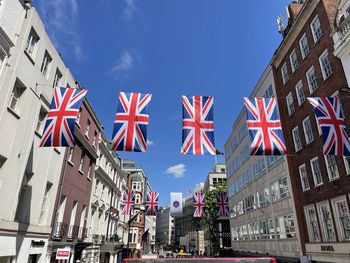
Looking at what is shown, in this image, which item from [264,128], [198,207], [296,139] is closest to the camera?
[264,128]

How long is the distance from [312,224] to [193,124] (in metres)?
14.6

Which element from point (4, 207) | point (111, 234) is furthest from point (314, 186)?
point (111, 234)

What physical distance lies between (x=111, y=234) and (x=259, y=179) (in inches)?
804

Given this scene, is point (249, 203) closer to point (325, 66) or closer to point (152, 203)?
point (152, 203)

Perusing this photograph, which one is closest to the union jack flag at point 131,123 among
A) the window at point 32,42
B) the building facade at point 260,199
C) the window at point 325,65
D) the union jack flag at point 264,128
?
the union jack flag at point 264,128

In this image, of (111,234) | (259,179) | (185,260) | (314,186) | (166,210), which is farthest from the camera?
(166,210)

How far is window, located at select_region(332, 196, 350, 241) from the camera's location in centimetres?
1727

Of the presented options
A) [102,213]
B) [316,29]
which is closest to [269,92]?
[316,29]

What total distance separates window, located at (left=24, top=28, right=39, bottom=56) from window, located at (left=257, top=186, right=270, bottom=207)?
966 inches

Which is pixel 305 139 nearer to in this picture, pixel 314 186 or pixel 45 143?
pixel 314 186

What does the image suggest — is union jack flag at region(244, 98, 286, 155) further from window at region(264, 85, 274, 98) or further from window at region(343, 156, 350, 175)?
window at region(264, 85, 274, 98)

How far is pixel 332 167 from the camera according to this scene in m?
18.9

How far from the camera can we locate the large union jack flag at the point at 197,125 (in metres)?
12.7

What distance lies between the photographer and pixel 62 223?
19.5 metres
